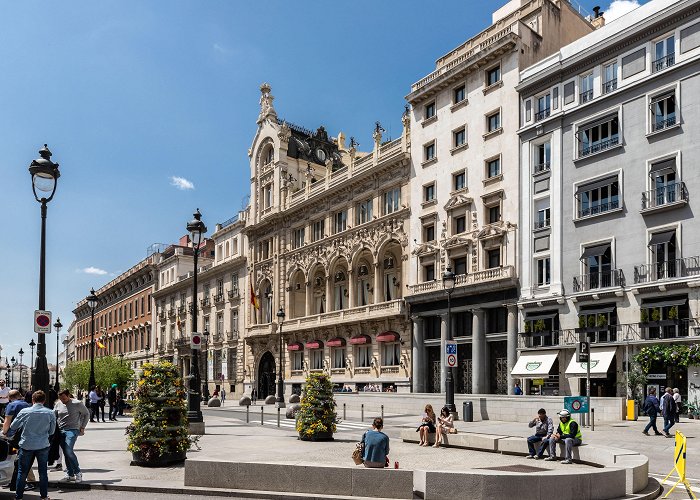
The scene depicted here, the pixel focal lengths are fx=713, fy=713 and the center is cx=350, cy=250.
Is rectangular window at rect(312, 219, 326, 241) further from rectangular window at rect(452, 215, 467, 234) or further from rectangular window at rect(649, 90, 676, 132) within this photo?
rectangular window at rect(649, 90, 676, 132)

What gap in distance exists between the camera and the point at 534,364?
3722 cm

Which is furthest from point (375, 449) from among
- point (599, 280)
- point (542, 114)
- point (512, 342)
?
point (542, 114)

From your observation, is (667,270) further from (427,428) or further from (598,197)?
(427,428)

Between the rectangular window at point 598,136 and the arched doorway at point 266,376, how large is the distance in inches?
1386

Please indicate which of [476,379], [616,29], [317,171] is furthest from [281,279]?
[616,29]

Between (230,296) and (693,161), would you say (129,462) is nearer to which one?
(693,161)

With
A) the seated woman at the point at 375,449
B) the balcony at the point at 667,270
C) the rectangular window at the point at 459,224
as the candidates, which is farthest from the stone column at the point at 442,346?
the seated woman at the point at 375,449

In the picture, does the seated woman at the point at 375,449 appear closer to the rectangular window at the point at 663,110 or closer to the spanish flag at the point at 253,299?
the rectangular window at the point at 663,110

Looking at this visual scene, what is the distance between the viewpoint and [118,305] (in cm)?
10338

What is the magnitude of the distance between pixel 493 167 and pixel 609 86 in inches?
336

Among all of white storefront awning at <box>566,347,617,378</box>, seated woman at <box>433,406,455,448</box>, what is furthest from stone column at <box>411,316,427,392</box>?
seated woman at <box>433,406,455,448</box>

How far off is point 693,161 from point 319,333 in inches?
1262

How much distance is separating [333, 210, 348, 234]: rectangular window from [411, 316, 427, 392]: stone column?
1188 centimetres

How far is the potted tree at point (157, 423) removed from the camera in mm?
15500
